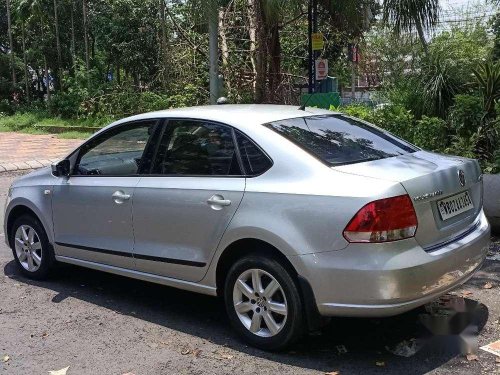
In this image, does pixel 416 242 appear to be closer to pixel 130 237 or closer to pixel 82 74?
pixel 130 237

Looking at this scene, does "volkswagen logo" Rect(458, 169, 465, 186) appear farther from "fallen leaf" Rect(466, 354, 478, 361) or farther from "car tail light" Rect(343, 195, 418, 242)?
"fallen leaf" Rect(466, 354, 478, 361)

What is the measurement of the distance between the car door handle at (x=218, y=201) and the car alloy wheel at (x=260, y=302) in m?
0.47

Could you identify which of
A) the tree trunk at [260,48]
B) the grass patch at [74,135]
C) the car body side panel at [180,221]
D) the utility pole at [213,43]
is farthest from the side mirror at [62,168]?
the grass patch at [74,135]

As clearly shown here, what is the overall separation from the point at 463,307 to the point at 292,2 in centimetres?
765

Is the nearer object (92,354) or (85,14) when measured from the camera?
(92,354)

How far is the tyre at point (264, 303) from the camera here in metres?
3.75

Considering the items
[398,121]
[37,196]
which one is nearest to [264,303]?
[37,196]

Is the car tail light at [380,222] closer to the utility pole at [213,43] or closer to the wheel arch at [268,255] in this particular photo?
the wheel arch at [268,255]

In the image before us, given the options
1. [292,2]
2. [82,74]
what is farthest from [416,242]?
[82,74]

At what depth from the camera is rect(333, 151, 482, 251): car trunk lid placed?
363cm

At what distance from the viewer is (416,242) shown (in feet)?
11.7

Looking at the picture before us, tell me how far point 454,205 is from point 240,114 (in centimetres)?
162

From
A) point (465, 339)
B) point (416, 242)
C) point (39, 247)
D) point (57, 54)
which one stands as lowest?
point (465, 339)

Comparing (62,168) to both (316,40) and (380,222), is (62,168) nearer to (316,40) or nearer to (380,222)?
(380,222)
